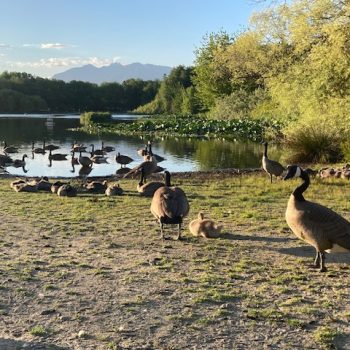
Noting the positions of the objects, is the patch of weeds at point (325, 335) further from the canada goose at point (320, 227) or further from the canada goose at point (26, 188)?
the canada goose at point (26, 188)

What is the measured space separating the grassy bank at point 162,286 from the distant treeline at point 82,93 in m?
134

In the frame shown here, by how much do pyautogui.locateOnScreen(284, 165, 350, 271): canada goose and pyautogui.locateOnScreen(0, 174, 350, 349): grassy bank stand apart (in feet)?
1.44

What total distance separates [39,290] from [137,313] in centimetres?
162

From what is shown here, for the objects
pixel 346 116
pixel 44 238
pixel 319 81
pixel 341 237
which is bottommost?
pixel 44 238

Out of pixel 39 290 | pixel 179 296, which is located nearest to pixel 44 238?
pixel 39 290

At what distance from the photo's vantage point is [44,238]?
968 centimetres

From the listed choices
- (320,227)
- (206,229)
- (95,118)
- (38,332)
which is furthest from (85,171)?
(95,118)

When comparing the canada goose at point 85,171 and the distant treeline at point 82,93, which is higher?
the distant treeline at point 82,93

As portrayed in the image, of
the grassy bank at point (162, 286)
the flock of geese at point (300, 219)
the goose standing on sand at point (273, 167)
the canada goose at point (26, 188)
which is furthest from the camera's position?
the goose standing on sand at point (273, 167)

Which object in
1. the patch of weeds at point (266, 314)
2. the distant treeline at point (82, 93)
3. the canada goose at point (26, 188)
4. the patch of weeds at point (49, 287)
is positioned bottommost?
the canada goose at point (26, 188)

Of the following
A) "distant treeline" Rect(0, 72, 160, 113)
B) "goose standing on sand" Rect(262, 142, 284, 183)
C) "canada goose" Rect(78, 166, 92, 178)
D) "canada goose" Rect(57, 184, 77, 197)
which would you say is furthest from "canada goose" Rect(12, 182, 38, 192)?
"distant treeline" Rect(0, 72, 160, 113)

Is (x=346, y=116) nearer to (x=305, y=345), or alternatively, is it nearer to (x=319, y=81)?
(x=319, y=81)

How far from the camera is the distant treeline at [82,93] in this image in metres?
142

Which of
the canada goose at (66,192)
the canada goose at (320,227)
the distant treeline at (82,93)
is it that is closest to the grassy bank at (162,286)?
the canada goose at (320,227)
